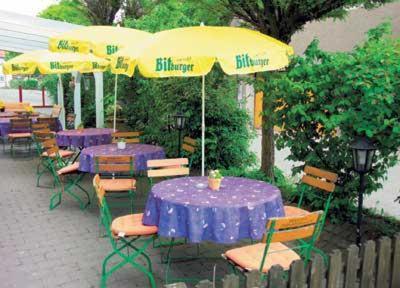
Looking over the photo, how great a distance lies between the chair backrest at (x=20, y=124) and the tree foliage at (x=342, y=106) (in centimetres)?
766

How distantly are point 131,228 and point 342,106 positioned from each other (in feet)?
9.46

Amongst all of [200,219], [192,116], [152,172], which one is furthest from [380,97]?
[192,116]

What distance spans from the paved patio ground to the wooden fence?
173 cm

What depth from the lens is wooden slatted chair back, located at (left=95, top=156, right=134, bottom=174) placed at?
599 centimetres

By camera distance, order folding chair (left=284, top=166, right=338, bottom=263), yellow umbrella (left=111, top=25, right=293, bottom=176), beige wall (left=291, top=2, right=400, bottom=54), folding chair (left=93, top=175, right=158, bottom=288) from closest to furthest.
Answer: folding chair (left=93, top=175, right=158, bottom=288), yellow umbrella (left=111, top=25, right=293, bottom=176), folding chair (left=284, top=166, right=338, bottom=263), beige wall (left=291, top=2, right=400, bottom=54)

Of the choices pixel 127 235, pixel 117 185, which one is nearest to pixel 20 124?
pixel 117 185

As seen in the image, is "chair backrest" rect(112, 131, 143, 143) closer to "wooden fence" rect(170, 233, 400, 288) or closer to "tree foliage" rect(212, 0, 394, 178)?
"tree foliage" rect(212, 0, 394, 178)

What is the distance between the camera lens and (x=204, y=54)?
181 inches

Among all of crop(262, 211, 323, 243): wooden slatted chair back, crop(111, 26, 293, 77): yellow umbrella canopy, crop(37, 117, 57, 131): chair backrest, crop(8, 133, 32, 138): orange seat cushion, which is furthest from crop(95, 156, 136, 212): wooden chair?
crop(37, 117, 57, 131): chair backrest

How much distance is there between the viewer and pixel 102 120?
41.2 ft

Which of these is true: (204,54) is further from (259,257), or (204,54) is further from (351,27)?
(351,27)

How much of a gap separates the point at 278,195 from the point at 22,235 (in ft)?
11.1

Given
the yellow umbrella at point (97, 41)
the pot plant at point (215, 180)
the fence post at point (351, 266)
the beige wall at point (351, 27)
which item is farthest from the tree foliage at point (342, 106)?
the beige wall at point (351, 27)

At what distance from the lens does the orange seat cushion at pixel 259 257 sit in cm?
360
